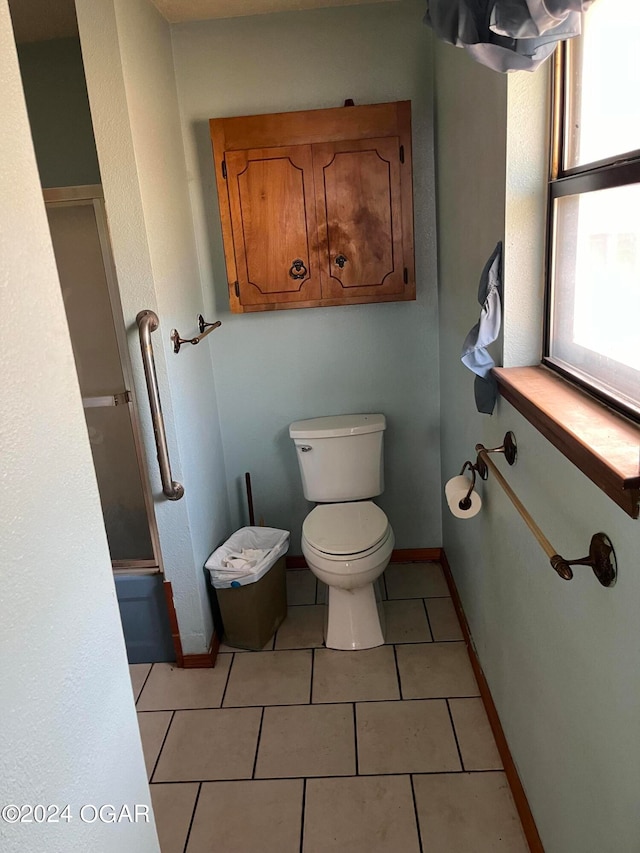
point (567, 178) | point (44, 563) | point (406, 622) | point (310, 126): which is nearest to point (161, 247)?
point (310, 126)

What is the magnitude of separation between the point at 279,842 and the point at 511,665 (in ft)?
2.58

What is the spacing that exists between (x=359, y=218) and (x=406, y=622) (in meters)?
1.62

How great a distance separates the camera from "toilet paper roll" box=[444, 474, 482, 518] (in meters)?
1.88

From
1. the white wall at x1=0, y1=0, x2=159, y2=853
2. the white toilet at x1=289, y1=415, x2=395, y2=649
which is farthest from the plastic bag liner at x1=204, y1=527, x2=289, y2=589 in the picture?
the white wall at x1=0, y1=0, x2=159, y2=853

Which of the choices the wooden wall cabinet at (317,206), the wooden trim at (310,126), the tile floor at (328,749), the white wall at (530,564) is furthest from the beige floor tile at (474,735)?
the wooden trim at (310,126)

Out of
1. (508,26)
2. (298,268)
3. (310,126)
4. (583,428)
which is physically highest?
(310,126)

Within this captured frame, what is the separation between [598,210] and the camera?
50.2 inches

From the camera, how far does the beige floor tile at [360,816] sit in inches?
65.6

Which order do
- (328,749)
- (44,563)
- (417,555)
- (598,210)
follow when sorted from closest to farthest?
(44,563) → (598,210) → (328,749) → (417,555)

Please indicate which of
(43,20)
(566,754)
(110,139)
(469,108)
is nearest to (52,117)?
(43,20)

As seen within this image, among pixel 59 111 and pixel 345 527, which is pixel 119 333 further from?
pixel 345 527

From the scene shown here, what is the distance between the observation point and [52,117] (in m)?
2.42

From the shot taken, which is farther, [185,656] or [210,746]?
[185,656]

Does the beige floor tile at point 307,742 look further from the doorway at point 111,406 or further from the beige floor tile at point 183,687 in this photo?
the doorway at point 111,406
